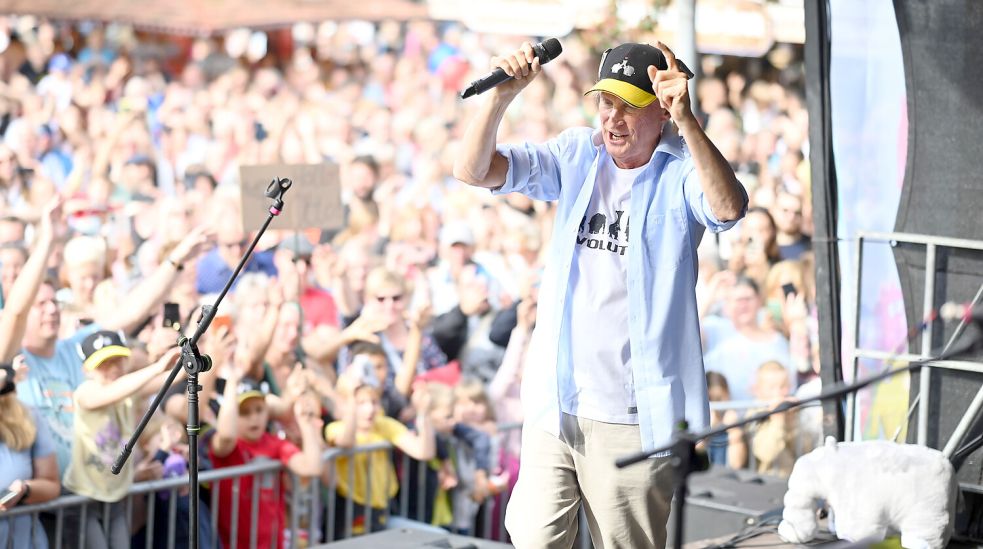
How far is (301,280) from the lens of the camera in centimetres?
568

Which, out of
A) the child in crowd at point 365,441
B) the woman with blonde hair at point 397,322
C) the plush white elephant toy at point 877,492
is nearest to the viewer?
the plush white elephant toy at point 877,492

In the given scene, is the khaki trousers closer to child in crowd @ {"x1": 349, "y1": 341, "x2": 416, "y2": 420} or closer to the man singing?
the man singing

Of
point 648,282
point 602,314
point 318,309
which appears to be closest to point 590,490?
point 602,314

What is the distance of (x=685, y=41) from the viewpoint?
6211mm

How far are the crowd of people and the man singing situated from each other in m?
0.09

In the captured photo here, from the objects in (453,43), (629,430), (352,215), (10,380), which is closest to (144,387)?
(10,380)

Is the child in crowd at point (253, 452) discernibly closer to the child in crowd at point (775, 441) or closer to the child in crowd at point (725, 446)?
the child in crowd at point (725, 446)

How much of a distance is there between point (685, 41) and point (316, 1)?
5.87 meters

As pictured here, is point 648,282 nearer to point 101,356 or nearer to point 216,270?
point 101,356

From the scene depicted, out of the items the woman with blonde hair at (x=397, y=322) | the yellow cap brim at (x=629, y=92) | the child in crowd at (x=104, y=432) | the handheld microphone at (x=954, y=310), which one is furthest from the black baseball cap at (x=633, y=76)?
the woman with blonde hair at (x=397, y=322)

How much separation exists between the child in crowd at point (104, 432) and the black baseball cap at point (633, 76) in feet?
7.40

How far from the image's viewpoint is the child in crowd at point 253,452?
489 centimetres

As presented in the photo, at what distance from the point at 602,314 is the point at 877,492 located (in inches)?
67.3

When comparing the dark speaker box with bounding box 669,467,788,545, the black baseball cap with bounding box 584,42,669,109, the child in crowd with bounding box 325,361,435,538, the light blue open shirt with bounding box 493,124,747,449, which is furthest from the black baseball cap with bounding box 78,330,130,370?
the black baseball cap with bounding box 584,42,669,109
